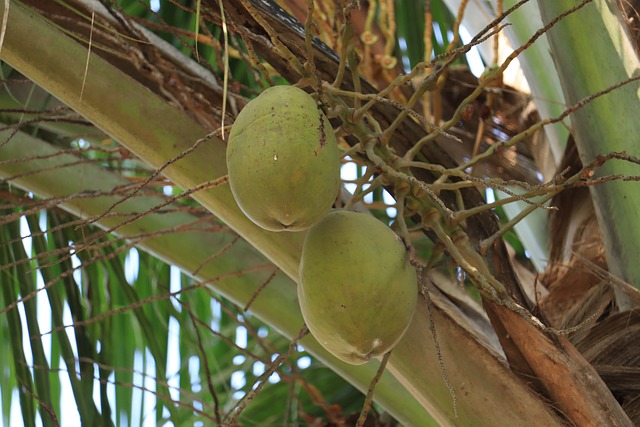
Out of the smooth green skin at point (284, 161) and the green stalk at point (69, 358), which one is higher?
the green stalk at point (69, 358)

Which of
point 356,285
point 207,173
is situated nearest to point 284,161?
point 356,285

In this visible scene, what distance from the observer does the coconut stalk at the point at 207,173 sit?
43.6 inches

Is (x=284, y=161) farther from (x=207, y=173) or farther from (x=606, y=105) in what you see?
(x=606, y=105)

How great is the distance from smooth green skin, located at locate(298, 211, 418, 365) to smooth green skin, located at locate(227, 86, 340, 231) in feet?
0.13

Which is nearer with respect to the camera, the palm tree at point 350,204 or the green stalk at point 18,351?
the palm tree at point 350,204

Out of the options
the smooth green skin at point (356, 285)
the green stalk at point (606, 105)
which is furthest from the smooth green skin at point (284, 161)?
the green stalk at point (606, 105)

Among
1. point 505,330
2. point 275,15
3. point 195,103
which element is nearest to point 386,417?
point 505,330

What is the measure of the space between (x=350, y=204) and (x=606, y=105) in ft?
1.65

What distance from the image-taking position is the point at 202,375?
2.08 metres

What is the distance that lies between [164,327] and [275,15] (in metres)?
0.97

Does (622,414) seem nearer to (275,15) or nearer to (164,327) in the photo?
(275,15)

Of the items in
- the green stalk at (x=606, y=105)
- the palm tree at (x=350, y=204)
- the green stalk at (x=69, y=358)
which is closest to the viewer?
the palm tree at (x=350, y=204)

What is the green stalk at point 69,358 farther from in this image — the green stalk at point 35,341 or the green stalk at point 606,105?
the green stalk at point 606,105

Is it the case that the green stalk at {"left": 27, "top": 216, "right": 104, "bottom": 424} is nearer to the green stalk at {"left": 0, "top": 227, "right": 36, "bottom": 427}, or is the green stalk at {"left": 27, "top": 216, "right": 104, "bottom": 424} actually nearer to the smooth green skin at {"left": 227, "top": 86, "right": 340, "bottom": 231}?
the green stalk at {"left": 0, "top": 227, "right": 36, "bottom": 427}
